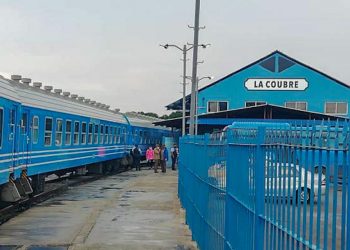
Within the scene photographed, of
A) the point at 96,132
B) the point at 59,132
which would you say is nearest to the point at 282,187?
the point at 59,132

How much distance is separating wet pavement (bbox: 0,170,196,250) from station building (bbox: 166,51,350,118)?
43164 mm

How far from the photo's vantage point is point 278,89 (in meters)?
Result: 63.7

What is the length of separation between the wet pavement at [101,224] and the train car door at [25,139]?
128cm

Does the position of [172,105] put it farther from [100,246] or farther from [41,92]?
[100,246]

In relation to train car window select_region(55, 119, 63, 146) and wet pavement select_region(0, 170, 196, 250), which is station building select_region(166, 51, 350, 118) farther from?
wet pavement select_region(0, 170, 196, 250)

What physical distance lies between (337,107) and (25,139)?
162ft

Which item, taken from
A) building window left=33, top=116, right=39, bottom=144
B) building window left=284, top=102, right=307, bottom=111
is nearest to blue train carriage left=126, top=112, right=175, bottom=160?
building window left=284, top=102, right=307, bottom=111

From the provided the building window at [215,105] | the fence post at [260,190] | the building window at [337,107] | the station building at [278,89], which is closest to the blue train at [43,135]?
the fence post at [260,190]

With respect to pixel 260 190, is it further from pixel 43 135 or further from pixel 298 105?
pixel 298 105

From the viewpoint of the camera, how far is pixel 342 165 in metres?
2.98

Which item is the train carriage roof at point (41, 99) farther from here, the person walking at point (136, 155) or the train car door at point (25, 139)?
the person walking at point (136, 155)

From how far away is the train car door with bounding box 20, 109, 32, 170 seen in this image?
16531mm

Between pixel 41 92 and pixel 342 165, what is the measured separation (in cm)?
1756

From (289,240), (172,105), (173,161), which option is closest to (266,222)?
(289,240)
